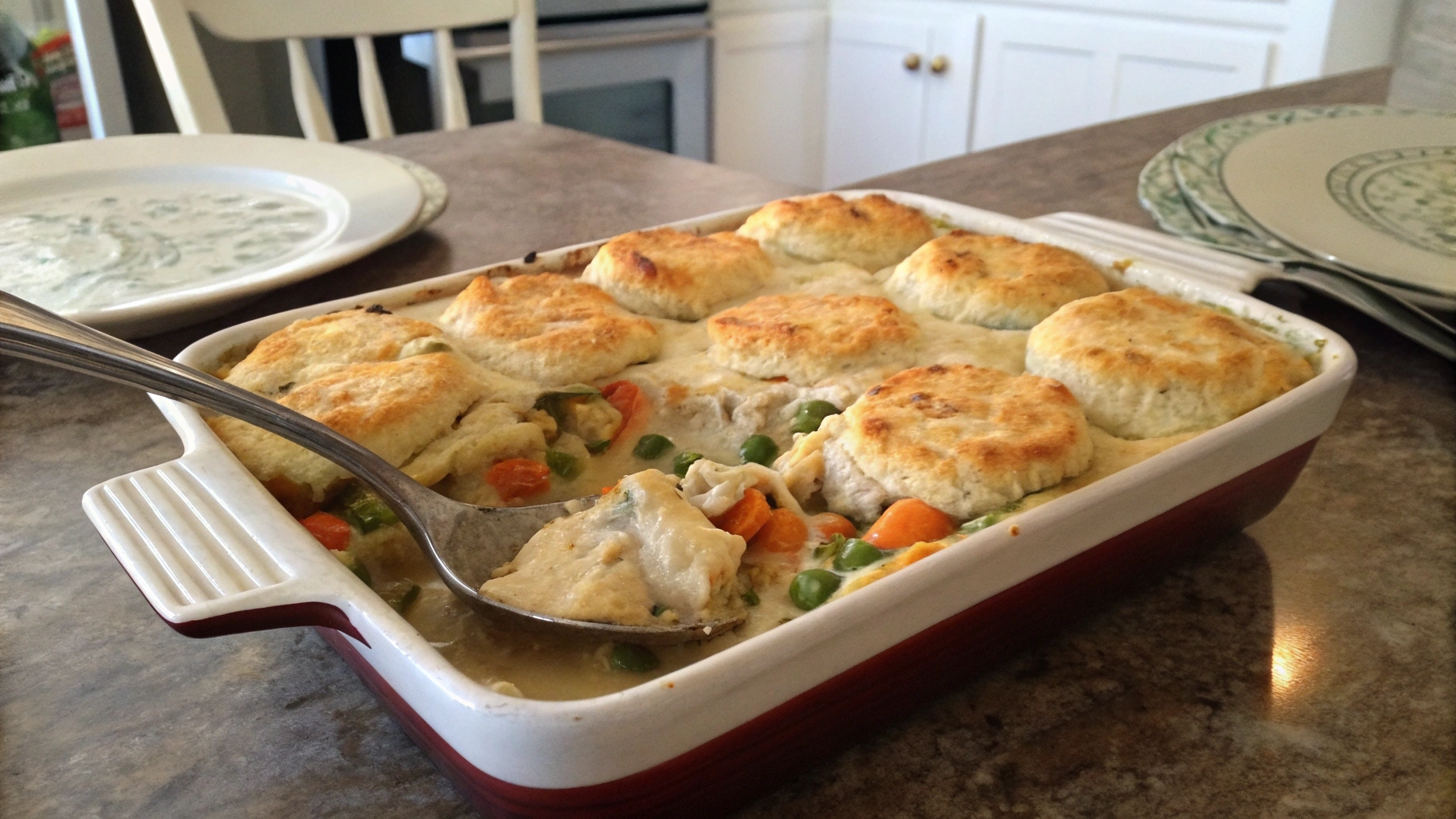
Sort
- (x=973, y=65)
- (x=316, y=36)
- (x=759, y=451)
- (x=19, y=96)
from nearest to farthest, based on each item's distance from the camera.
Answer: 1. (x=759, y=451)
2. (x=316, y=36)
3. (x=19, y=96)
4. (x=973, y=65)

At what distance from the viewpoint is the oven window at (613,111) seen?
15.8ft

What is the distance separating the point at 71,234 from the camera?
2.00 m

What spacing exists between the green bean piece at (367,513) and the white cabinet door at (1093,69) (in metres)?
4.77

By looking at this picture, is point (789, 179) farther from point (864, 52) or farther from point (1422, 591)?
point (1422, 591)

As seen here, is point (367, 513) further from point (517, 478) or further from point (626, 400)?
point (626, 400)

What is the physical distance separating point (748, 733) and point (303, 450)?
0.58 m

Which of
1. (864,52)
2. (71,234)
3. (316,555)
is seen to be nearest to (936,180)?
(71,234)

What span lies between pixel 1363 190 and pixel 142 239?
2.29 m

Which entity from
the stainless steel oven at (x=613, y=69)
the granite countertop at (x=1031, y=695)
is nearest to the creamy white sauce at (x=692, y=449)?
the granite countertop at (x=1031, y=695)

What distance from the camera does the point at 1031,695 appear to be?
1.04 metres

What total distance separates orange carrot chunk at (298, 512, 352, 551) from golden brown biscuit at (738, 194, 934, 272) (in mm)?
897

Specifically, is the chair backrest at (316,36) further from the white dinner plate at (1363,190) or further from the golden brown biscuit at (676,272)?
the white dinner plate at (1363,190)

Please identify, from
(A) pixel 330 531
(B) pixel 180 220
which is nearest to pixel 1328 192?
(A) pixel 330 531

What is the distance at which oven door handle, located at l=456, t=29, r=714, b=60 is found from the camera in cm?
460
